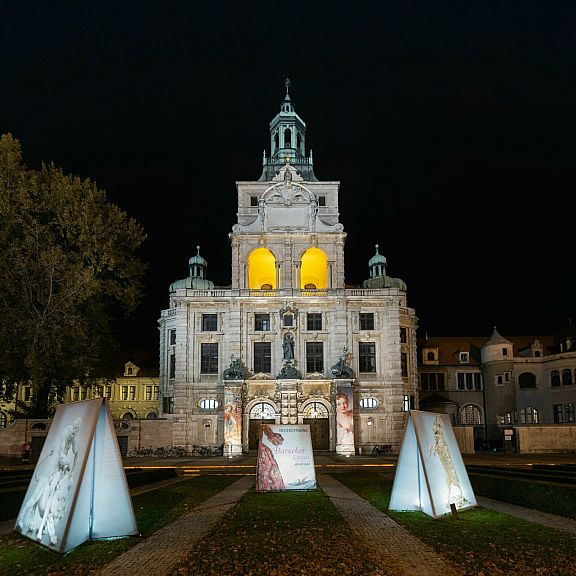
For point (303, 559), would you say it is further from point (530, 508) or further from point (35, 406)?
point (35, 406)

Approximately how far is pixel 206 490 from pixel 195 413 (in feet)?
115

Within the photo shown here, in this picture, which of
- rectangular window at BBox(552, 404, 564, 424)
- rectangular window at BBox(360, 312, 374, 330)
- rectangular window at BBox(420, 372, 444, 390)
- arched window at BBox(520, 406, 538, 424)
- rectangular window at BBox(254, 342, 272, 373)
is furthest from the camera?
rectangular window at BBox(420, 372, 444, 390)

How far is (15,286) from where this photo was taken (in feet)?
141

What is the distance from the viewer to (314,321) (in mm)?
60969

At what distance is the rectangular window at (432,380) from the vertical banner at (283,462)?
57.6 m

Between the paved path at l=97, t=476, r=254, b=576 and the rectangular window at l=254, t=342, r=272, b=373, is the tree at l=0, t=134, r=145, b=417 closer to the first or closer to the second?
the rectangular window at l=254, t=342, r=272, b=373

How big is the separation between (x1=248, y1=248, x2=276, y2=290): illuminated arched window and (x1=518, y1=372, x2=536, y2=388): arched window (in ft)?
98.8

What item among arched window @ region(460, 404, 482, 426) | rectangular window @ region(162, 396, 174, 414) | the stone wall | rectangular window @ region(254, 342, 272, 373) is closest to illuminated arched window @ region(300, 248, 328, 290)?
rectangular window @ region(254, 342, 272, 373)

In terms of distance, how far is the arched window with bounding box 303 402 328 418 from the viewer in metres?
58.8

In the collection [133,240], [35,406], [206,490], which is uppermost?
[133,240]

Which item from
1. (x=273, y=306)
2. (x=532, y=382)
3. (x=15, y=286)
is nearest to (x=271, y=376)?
(x=273, y=306)

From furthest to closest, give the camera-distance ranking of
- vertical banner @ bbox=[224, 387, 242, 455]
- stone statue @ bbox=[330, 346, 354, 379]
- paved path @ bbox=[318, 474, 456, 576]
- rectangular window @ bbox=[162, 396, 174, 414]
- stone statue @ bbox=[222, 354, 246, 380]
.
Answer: rectangular window @ bbox=[162, 396, 174, 414], stone statue @ bbox=[330, 346, 354, 379], stone statue @ bbox=[222, 354, 246, 380], vertical banner @ bbox=[224, 387, 242, 455], paved path @ bbox=[318, 474, 456, 576]

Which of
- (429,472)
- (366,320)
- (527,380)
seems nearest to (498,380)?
(527,380)

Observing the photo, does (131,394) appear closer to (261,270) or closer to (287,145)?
(261,270)
